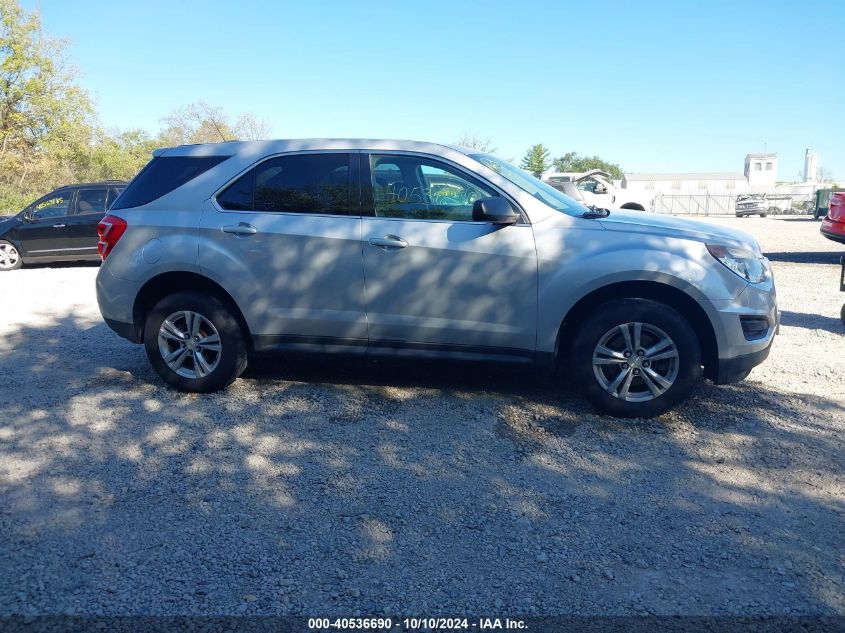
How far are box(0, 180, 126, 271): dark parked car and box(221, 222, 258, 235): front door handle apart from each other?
33.6 feet

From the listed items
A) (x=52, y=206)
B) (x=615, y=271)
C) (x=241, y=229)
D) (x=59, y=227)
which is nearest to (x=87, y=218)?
(x=59, y=227)

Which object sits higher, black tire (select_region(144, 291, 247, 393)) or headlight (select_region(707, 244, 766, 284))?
headlight (select_region(707, 244, 766, 284))

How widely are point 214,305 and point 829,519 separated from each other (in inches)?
166

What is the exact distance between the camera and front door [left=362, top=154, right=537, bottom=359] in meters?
4.88

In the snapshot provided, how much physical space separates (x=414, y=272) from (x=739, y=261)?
223cm

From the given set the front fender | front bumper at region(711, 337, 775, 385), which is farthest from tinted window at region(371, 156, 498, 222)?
front bumper at region(711, 337, 775, 385)

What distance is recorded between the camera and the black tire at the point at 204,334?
5332mm

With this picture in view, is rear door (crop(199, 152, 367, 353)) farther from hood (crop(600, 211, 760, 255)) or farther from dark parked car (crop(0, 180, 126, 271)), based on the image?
dark parked car (crop(0, 180, 126, 271))

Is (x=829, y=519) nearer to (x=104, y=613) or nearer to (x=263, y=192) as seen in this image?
(x=104, y=613)

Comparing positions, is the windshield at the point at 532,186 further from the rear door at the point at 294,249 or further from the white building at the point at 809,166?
the white building at the point at 809,166

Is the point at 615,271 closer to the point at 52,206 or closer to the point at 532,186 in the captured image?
the point at 532,186

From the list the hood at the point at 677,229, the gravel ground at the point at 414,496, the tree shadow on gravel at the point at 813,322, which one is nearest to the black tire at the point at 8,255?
the gravel ground at the point at 414,496

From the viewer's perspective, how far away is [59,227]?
14258 mm

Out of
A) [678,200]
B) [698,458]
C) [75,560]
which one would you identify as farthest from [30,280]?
[678,200]
